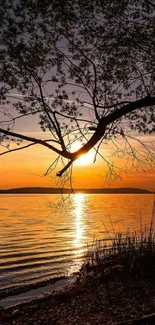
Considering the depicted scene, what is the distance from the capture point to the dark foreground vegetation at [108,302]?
8594 mm

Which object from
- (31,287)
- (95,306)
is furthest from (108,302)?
(31,287)

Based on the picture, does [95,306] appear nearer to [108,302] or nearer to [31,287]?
[108,302]

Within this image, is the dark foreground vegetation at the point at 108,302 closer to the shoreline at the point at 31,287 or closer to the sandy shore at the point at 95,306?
the sandy shore at the point at 95,306

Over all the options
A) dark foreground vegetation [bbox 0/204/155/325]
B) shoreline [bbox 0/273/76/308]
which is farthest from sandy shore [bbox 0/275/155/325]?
shoreline [bbox 0/273/76/308]

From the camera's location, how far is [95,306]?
381 inches

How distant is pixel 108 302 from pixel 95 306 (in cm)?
40

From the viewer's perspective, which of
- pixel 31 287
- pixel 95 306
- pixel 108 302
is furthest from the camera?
pixel 31 287

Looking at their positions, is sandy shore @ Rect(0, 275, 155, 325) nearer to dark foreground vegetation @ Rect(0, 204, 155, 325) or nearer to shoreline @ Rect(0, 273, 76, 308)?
dark foreground vegetation @ Rect(0, 204, 155, 325)

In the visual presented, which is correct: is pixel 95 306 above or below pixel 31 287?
above

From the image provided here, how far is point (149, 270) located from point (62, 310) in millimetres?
4021

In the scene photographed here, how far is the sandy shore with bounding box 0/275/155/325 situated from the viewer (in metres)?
8.60

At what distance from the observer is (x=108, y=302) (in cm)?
991

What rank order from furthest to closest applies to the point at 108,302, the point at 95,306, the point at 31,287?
the point at 31,287 < the point at 108,302 < the point at 95,306

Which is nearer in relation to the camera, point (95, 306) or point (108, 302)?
point (95, 306)
